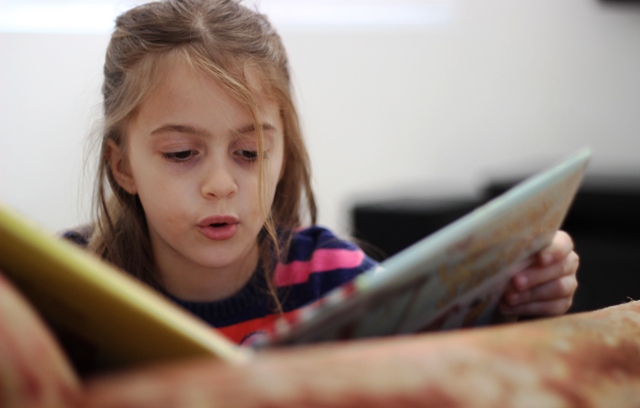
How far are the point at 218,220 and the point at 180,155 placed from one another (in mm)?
99

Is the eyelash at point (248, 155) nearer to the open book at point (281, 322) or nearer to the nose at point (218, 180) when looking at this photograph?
the nose at point (218, 180)

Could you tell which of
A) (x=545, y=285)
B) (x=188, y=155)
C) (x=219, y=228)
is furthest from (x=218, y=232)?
(x=545, y=285)

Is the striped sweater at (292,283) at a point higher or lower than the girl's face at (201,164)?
lower

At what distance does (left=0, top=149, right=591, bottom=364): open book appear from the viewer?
384mm

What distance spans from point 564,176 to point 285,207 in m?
0.75

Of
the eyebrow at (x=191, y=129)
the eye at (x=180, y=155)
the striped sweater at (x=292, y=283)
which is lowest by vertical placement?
the striped sweater at (x=292, y=283)

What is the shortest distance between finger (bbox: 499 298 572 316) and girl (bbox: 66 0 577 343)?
0.41m

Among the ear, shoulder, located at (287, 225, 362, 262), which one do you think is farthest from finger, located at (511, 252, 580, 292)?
the ear

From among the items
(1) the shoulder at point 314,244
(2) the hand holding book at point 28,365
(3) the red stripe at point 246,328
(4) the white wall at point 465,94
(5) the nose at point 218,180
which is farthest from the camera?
(4) the white wall at point 465,94

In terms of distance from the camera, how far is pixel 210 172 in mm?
980

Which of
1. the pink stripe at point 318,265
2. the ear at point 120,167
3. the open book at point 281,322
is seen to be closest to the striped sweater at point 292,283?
the pink stripe at point 318,265

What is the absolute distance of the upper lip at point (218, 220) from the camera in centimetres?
101

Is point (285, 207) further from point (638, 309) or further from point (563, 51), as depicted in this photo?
point (563, 51)

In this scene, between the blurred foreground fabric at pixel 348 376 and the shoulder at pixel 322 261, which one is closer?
the blurred foreground fabric at pixel 348 376
